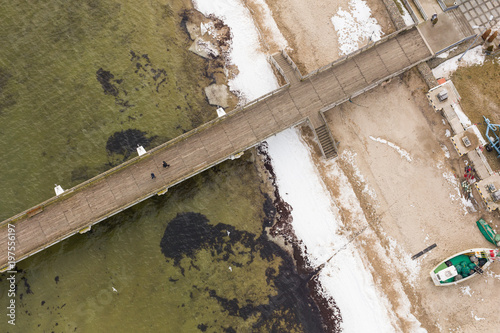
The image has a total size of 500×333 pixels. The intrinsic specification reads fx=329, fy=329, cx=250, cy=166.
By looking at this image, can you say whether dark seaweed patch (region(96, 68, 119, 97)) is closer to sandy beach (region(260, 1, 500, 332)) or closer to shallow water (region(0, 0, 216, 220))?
shallow water (region(0, 0, 216, 220))

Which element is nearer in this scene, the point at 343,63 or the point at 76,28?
the point at 343,63

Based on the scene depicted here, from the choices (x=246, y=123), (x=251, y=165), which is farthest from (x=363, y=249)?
A: (x=246, y=123)

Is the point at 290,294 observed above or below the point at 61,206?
below

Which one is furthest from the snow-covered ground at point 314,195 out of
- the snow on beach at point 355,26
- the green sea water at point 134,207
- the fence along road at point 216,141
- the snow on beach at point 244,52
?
the fence along road at point 216,141

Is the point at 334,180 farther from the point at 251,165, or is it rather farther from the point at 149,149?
the point at 149,149

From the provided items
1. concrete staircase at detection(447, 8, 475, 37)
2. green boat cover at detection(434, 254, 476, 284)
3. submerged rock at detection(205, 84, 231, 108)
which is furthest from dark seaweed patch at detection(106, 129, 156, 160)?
concrete staircase at detection(447, 8, 475, 37)

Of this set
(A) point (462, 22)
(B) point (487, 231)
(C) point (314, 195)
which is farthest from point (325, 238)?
(A) point (462, 22)

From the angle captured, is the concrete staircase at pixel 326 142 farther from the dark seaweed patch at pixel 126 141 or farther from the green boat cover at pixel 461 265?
the dark seaweed patch at pixel 126 141
